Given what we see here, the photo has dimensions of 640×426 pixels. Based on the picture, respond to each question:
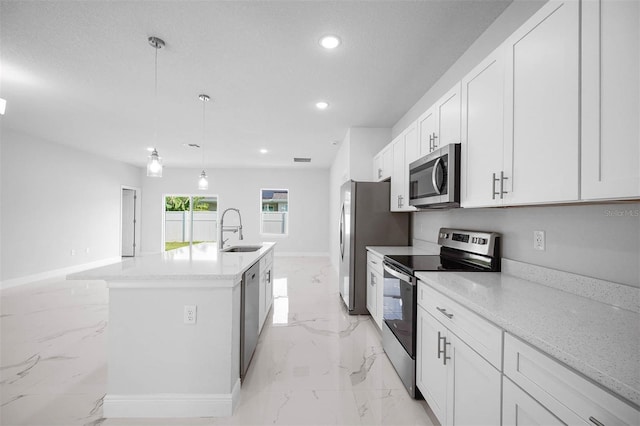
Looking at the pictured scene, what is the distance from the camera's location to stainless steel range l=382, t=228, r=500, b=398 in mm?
1942

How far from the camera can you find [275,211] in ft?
28.4

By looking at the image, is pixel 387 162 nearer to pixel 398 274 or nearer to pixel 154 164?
pixel 398 274

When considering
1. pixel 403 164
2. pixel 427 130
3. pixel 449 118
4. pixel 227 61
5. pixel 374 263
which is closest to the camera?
pixel 449 118

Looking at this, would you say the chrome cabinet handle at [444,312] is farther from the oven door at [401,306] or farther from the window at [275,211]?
the window at [275,211]

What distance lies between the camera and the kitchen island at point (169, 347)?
1793mm

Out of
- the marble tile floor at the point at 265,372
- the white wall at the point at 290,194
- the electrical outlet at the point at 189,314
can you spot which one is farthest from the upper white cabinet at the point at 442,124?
the white wall at the point at 290,194

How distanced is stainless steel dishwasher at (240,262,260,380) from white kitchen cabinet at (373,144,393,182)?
1970mm

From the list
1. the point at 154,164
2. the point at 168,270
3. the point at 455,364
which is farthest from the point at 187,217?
the point at 455,364

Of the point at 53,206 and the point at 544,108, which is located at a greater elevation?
the point at 544,108

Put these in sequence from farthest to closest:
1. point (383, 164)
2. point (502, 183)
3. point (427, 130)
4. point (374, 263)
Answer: point (383, 164)
point (374, 263)
point (427, 130)
point (502, 183)

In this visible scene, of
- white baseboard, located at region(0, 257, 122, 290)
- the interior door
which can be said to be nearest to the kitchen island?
white baseboard, located at region(0, 257, 122, 290)

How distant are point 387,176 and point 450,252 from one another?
1.42 meters

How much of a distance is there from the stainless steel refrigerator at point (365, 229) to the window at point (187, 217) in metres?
6.16

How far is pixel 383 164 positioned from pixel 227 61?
7.14 ft
